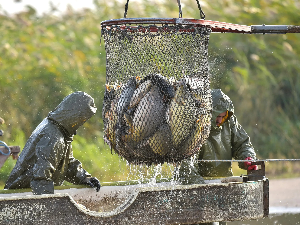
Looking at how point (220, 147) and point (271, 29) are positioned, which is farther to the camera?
point (220, 147)

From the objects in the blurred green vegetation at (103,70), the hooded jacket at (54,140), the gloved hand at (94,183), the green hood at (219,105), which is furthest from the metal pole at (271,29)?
the blurred green vegetation at (103,70)

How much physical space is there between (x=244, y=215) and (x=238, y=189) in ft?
0.82

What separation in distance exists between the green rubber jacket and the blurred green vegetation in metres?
2.87

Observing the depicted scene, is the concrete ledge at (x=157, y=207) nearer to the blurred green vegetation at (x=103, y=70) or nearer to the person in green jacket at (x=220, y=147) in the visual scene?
the person in green jacket at (x=220, y=147)

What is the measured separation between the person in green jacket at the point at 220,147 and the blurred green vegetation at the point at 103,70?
9.43ft

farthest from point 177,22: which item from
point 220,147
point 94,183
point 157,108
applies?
point 94,183

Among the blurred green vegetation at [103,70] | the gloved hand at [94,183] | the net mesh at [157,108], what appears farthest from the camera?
the blurred green vegetation at [103,70]

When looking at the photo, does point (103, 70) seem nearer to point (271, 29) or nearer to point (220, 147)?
point (220, 147)

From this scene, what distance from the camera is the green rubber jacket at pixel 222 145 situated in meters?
5.99

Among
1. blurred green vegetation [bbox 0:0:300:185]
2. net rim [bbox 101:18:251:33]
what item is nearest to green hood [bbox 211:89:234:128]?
net rim [bbox 101:18:251:33]

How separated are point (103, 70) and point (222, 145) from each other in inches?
179

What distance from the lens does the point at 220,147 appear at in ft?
20.3

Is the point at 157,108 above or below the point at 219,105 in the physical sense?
below

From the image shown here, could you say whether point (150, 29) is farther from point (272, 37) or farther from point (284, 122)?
point (272, 37)
